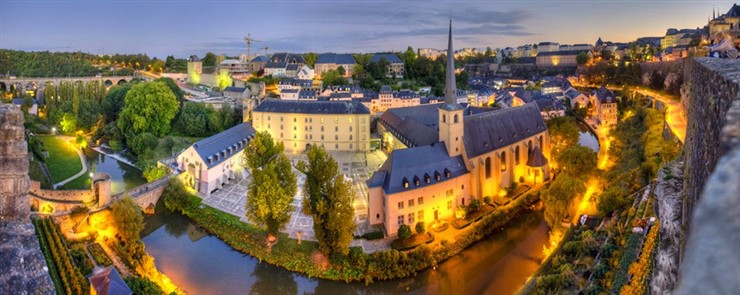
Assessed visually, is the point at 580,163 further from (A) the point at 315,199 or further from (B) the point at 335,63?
(B) the point at 335,63

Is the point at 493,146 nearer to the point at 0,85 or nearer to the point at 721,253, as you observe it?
the point at 721,253

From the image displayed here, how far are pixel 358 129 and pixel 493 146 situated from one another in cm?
Answer: 1150

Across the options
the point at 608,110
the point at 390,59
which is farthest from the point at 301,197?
the point at 390,59

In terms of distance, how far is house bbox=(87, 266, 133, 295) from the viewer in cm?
1234

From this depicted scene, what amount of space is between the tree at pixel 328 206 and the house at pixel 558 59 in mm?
65935

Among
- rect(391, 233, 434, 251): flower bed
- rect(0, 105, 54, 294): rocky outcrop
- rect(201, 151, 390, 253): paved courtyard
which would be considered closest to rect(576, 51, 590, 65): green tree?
rect(201, 151, 390, 253): paved courtyard

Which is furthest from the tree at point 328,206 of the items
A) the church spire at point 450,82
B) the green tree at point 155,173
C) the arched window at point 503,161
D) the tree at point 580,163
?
the tree at point 580,163

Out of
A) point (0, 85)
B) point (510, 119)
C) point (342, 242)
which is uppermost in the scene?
point (0, 85)

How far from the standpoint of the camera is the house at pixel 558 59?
74.6m

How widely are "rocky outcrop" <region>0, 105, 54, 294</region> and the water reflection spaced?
5.24 m

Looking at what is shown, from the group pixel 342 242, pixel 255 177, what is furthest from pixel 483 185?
pixel 255 177

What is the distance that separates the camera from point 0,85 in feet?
183

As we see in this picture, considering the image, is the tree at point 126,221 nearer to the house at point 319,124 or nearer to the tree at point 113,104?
the house at point 319,124

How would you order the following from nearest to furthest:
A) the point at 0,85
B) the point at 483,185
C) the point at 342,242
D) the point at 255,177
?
the point at 342,242
the point at 255,177
the point at 483,185
the point at 0,85
